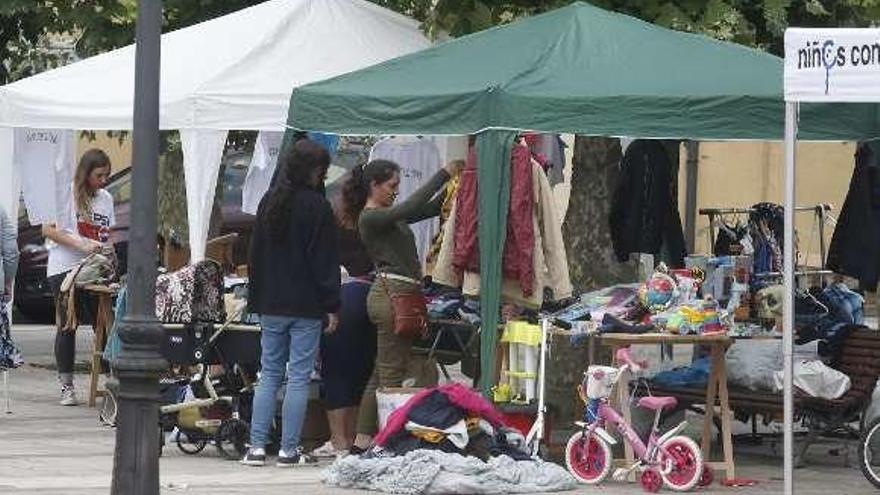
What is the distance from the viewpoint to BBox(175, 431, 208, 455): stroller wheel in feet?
47.0

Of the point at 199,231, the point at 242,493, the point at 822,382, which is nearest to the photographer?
the point at 242,493

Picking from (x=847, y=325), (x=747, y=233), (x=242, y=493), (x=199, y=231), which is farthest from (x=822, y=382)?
(x=199, y=231)

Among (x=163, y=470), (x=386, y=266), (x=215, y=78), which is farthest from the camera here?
(x=215, y=78)

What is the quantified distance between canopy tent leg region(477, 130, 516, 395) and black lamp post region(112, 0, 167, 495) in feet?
9.12

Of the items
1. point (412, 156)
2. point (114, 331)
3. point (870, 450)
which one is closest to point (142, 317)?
point (114, 331)

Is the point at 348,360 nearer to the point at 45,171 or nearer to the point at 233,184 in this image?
the point at 45,171

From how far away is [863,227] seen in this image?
48.0 feet

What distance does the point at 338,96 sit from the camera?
45.8 feet

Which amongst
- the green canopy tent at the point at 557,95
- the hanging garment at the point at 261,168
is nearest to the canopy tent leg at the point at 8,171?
the hanging garment at the point at 261,168

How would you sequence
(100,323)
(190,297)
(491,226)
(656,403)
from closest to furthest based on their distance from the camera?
(656,403)
(491,226)
(190,297)
(100,323)

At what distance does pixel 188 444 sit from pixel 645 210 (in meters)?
3.60

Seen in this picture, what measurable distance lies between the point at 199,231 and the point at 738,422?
13.8 feet

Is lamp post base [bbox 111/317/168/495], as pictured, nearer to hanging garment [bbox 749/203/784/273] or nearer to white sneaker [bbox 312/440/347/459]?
white sneaker [bbox 312/440/347/459]

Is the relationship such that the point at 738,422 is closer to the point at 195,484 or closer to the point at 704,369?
the point at 704,369
